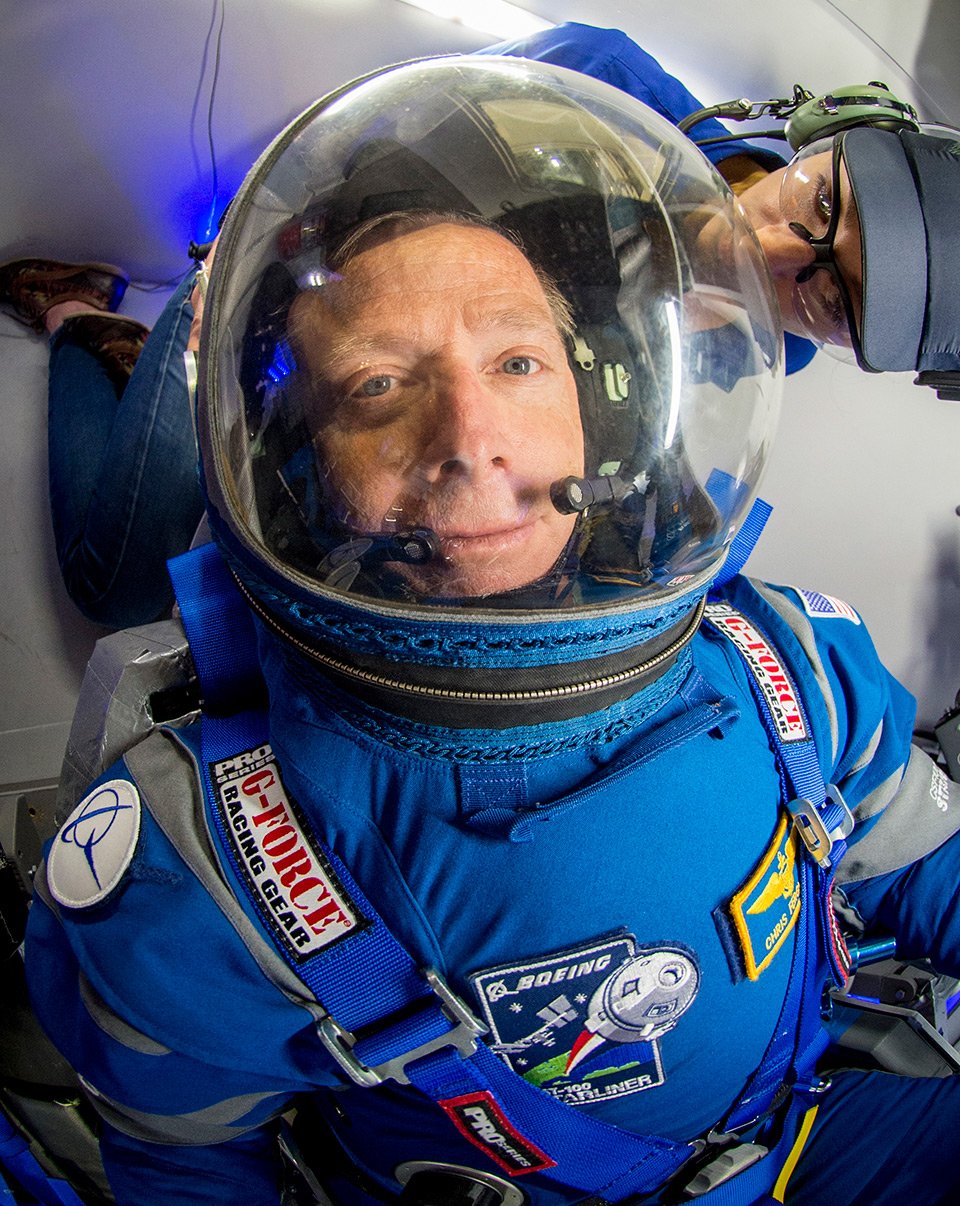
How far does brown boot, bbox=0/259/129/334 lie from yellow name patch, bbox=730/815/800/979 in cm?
142

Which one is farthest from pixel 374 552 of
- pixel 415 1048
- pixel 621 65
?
pixel 621 65

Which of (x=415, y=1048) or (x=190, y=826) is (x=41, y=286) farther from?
(x=415, y=1048)

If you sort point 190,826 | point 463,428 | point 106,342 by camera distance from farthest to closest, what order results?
1. point 106,342
2. point 190,826
3. point 463,428

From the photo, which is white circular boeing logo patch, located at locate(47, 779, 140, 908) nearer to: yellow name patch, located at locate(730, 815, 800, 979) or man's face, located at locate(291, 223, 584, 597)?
man's face, located at locate(291, 223, 584, 597)

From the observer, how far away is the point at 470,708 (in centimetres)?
54

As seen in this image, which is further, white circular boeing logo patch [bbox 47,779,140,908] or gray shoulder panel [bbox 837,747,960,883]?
gray shoulder panel [bbox 837,747,960,883]

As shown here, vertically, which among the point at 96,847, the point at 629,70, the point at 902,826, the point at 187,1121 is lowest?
the point at 187,1121

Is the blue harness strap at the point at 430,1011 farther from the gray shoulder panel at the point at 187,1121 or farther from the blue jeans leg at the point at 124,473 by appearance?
the blue jeans leg at the point at 124,473

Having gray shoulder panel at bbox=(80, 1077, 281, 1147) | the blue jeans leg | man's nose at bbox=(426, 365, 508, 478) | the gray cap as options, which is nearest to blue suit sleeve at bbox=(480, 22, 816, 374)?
the gray cap

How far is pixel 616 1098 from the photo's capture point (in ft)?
2.19

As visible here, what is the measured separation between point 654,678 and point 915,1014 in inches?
33.1

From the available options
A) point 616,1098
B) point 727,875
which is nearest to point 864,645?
point 727,875

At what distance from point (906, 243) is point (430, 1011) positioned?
791 mm

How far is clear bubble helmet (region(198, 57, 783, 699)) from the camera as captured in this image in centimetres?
53
